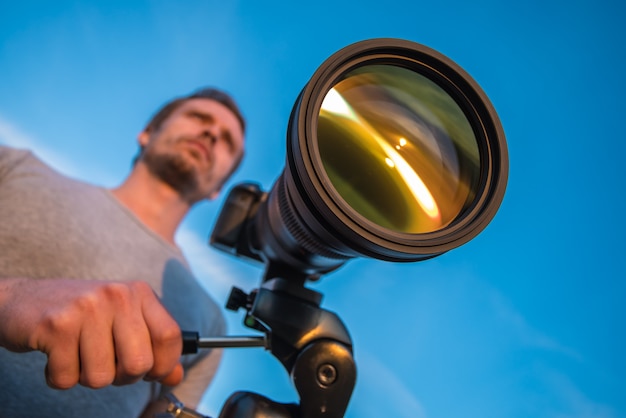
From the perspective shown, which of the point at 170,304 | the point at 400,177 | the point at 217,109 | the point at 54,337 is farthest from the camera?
the point at 217,109

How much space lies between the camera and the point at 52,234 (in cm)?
92

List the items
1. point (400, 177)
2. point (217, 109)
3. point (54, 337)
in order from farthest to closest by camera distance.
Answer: point (217, 109), point (400, 177), point (54, 337)

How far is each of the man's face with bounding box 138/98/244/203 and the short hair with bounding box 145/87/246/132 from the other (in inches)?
1.4

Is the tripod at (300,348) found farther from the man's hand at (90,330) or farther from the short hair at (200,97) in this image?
the short hair at (200,97)

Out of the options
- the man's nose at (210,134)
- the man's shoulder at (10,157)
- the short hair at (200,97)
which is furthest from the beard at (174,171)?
the man's shoulder at (10,157)

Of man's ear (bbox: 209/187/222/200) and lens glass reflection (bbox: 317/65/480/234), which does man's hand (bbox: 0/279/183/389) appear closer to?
lens glass reflection (bbox: 317/65/480/234)

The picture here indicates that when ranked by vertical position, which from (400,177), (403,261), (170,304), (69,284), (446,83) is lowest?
(170,304)

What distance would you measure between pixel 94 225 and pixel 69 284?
628 millimetres

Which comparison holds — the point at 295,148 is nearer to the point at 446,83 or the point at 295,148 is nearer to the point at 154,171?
the point at 446,83

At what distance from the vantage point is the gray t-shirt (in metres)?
0.76

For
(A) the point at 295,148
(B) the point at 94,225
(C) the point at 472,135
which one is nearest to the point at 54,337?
(A) the point at 295,148

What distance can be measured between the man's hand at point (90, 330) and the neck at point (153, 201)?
0.90 m

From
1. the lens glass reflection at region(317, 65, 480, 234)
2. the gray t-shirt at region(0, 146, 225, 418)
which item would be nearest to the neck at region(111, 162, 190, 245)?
the gray t-shirt at region(0, 146, 225, 418)

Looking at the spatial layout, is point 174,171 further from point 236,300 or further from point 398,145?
point 398,145
